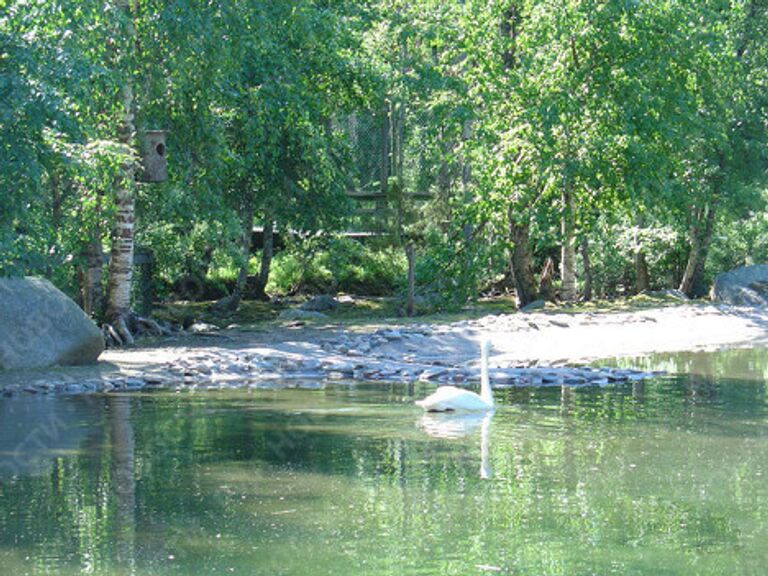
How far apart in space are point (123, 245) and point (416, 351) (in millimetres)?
4870

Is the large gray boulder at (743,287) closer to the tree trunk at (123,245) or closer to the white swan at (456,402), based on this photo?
the tree trunk at (123,245)

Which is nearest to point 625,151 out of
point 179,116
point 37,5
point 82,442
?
point 179,116

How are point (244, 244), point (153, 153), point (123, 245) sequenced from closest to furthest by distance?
point (153, 153) → point (123, 245) → point (244, 244)

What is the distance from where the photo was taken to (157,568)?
680cm

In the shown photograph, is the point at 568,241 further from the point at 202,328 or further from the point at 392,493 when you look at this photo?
the point at 392,493

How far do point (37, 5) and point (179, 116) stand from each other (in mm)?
5623

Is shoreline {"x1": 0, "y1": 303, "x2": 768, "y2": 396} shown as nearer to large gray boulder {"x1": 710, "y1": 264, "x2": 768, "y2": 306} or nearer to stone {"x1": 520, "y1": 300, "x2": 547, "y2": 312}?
stone {"x1": 520, "y1": 300, "x2": 547, "y2": 312}

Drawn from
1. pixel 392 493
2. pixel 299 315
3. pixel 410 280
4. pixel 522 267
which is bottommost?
pixel 392 493

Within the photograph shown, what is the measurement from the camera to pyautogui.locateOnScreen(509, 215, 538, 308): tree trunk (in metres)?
27.1

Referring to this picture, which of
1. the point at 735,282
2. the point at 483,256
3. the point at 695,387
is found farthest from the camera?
the point at 735,282

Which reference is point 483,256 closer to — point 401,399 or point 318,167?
point 318,167

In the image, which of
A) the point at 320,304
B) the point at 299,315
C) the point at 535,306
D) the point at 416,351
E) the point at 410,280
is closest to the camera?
the point at 416,351

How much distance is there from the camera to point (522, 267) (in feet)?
89.5

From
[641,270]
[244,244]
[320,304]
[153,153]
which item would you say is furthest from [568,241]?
[153,153]
